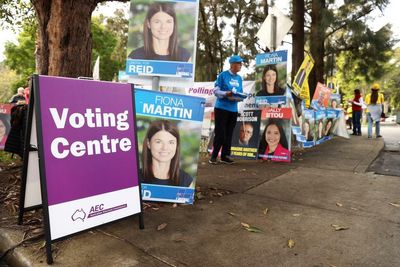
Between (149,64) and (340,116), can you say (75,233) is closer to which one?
(149,64)

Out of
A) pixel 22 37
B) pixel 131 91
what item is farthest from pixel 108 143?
pixel 22 37

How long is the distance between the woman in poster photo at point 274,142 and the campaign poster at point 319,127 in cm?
320

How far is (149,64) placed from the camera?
4316mm

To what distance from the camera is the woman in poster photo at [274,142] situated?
6.73 metres

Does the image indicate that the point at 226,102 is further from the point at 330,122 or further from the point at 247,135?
the point at 330,122

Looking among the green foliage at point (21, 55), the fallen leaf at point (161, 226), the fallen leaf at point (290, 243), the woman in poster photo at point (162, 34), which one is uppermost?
the green foliage at point (21, 55)

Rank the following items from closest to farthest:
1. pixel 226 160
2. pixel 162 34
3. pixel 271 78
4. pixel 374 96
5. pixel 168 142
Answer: pixel 168 142, pixel 162 34, pixel 226 160, pixel 271 78, pixel 374 96

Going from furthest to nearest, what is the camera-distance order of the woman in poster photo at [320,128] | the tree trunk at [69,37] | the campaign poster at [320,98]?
1. the campaign poster at [320,98]
2. the woman in poster photo at [320,128]
3. the tree trunk at [69,37]

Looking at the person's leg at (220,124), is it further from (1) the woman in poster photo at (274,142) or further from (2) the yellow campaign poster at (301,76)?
(2) the yellow campaign poster at (301,76)

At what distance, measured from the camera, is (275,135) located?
6.84 m

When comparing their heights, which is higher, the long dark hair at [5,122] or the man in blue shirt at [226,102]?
the man in blue shirt at [226,102]

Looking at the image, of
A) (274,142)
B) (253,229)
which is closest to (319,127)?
(274,142)

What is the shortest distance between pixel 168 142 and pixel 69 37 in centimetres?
243

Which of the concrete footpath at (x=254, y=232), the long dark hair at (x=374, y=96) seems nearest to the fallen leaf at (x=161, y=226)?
the concrete footpath at (x=254, y=232)
